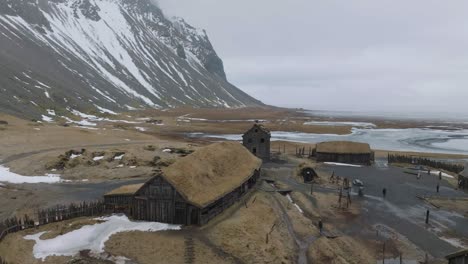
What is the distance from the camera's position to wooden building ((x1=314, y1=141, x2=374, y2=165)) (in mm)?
75438

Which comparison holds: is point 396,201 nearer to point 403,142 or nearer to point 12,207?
point 12,207

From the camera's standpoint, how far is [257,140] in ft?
236

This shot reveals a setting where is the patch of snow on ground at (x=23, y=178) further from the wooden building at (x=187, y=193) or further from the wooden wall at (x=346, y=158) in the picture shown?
the wooden wall at (x=346, y=158)

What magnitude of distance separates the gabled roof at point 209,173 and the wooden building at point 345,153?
29.0 meters

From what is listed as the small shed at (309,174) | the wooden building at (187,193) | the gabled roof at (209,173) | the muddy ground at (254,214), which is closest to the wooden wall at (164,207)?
the wooden building at (187,193)

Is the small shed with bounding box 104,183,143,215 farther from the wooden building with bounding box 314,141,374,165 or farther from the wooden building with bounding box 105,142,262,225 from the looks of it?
the wooden building with bounding box 314,141,374,165

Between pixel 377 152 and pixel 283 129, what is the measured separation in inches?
2178

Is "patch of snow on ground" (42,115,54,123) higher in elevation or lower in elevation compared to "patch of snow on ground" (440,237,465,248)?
higher

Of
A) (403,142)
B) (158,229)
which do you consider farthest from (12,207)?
(403,142)

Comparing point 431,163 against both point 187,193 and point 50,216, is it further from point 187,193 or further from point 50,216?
point 50,216

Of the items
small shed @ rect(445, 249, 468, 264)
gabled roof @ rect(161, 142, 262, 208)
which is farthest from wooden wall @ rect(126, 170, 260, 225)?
small shed @ rect(445, 249, 468, 264)

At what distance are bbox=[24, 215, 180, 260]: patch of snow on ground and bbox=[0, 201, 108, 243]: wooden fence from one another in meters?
1.67

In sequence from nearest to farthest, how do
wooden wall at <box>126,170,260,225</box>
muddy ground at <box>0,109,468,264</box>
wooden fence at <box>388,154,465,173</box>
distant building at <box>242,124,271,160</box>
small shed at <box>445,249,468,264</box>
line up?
small shed at <box>445,249,468,264</box> → muddy ground at <box>0,109,468,264</box> → wooden wall at <box>126,170,260,225</box> → distant building at <box>242,124,271,160</box> → wooden fence at <box>388,154,465,173</box>

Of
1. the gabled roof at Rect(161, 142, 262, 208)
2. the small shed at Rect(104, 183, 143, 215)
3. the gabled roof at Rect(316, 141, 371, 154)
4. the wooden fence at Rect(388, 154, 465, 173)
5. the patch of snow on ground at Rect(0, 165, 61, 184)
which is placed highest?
the gabled roof at Rect(161, 142, 262, 208)
